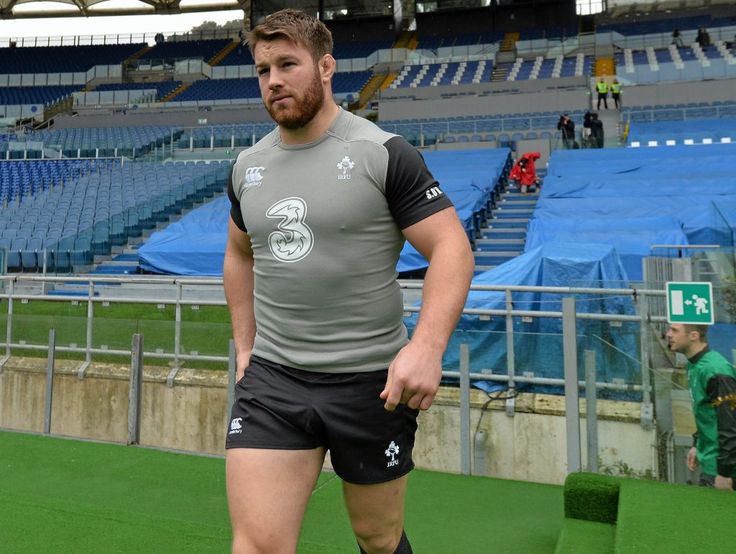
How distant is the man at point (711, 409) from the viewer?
3168 millimetres

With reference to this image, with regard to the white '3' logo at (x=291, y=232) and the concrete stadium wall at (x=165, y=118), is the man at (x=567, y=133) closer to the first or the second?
the concrete stadium wall at (x=165, y=118)

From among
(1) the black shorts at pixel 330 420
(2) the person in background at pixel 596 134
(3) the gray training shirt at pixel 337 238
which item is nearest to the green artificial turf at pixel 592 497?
(1) the black shorts at pixel 330 420

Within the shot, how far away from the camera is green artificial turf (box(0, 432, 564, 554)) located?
9.93 feet

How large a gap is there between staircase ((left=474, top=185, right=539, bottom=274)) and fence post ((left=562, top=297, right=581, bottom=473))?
564 centimetres

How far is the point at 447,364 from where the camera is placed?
5184mm

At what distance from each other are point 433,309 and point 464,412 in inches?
143

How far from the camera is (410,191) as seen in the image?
145 centimetres

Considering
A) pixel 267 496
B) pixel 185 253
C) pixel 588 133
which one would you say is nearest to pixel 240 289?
pixel 267 496

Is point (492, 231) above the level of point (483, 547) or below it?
above

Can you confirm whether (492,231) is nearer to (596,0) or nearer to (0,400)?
(0,400)

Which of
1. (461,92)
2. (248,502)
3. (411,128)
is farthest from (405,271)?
(461,92)

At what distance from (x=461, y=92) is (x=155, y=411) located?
22.5m

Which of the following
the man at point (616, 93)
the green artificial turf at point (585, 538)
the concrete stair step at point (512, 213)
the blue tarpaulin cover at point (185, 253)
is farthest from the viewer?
the man at point (616, 93)

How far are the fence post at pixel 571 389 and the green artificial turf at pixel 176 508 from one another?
1.14ft
